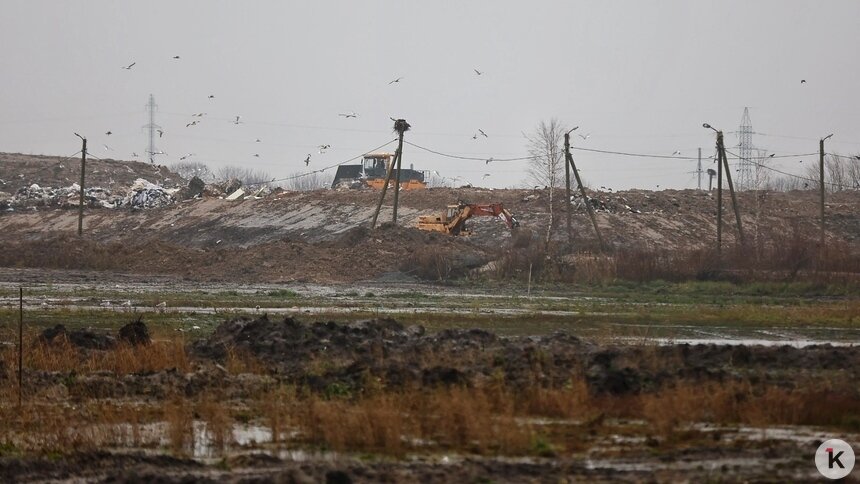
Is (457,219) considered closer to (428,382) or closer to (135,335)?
(135,335)

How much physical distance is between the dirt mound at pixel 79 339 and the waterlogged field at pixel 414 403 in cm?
4

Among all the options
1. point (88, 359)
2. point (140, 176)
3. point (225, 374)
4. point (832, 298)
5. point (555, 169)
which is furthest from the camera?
point (140, 176)

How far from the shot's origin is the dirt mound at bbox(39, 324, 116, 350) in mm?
20938

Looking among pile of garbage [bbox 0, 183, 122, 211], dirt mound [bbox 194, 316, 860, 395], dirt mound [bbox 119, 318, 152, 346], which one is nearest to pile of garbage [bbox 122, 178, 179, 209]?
pile of garbage [bbox 0, 183, 122, 211]

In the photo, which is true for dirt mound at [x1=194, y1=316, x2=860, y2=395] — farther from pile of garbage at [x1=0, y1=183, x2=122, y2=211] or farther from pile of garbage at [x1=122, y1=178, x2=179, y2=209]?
pile of garbage at [x1=0, y1=183, x2=122, y2=211]

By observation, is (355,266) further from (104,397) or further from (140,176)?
(140,176)

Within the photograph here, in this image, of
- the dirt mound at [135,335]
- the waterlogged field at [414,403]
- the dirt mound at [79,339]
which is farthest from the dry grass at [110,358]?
the dirt mound at [135,335]

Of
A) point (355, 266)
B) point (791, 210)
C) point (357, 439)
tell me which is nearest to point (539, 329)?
point (357, 439)

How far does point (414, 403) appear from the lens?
14953mm

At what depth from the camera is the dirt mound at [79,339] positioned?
20.9m

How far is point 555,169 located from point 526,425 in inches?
2171

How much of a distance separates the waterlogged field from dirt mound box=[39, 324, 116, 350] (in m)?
0.04

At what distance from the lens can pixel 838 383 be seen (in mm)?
16250

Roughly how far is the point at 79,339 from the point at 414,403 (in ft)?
29.2
